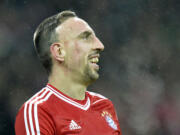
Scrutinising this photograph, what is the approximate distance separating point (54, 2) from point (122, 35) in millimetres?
1382

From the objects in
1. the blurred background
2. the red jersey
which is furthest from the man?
the blurred background

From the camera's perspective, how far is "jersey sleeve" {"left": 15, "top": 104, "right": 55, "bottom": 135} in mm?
1967

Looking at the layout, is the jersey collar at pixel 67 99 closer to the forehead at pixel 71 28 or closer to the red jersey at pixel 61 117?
the red jersey at pixel 61 117

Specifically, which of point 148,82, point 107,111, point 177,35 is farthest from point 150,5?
point 107,111

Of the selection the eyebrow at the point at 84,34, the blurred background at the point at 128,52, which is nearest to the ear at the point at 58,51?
the eyebrow at the point at 84,34

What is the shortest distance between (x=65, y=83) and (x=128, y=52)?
417cm

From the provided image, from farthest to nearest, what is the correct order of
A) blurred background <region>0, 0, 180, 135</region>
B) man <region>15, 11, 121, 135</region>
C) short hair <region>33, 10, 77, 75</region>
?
blurred background <region>0, 0, 180, 135</region> < short hair <region>33, 10, 77, 75</region> < man <region>15, 11, 121, 135</region>

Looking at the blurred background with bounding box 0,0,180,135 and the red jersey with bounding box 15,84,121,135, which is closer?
the red jersey with bounding box 15,84,121,135

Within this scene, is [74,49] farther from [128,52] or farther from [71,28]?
[128,52]

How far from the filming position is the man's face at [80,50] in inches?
88.5

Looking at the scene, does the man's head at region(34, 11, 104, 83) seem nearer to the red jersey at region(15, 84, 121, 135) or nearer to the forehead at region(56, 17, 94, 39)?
the forehead at region(56, 17, 94, 39)

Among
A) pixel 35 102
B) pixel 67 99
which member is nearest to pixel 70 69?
pixel 67 99

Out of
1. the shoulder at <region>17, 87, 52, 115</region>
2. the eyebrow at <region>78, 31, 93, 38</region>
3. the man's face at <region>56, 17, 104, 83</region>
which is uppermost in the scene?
the eyebrow at <region>78, 31, 93, 38</region>

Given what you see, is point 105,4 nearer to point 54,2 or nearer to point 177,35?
point 54,2
